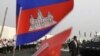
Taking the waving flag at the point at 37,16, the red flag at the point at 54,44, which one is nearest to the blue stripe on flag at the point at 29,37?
the waving flag at the point at 37,16

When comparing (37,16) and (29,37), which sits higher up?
(37,16)

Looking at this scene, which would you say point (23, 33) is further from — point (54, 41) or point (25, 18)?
point (54, 41)

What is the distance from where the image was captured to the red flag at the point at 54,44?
3.49 m

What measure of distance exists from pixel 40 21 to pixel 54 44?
1.21ft

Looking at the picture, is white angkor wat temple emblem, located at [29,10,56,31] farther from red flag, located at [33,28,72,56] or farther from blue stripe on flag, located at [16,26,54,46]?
red flag, located at [33,28,72,56]

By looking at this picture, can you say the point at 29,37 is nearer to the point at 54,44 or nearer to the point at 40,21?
the point at 40,21

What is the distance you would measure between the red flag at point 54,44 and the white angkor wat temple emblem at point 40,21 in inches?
7.5

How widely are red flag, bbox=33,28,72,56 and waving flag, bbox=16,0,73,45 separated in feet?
0.55

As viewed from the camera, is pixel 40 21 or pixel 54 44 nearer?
pixel 54 44

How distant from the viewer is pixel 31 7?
3.74m

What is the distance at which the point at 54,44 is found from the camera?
3.52 metres

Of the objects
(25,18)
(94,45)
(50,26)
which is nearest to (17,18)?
(25,18)

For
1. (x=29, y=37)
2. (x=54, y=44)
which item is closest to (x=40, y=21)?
(x=29, y=37)

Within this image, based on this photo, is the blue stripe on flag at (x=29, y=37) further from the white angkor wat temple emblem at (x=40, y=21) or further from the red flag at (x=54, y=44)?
the red flag at (x=54, y=44)
